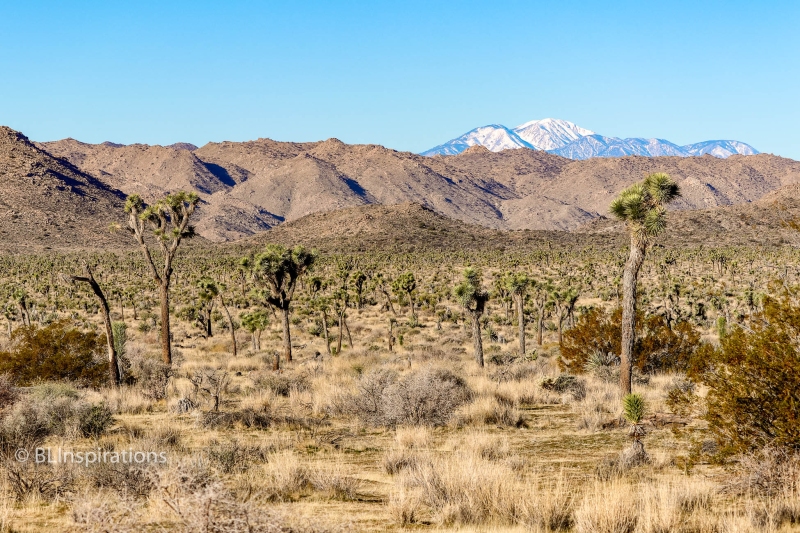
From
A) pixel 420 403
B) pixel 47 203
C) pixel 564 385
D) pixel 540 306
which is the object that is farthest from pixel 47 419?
pixel 47 203

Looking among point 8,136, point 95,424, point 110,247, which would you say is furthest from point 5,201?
point 95,424

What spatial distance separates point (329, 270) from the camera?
78625mm

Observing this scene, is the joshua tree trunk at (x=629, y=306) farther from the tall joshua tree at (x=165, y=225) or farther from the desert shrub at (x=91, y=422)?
the tall joshua tree at (x=165, y=225)

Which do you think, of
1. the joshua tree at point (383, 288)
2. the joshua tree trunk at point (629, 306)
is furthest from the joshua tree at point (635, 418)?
the joshua tree at point (383, 288)

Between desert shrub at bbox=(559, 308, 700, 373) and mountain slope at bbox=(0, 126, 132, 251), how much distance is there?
8954 centimetres

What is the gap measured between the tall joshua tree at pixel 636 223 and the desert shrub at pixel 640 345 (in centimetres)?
550

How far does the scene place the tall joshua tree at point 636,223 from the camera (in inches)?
625

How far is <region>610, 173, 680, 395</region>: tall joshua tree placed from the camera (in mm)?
15867

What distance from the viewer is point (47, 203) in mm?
125875

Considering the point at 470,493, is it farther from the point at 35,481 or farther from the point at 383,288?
the point at 383,288

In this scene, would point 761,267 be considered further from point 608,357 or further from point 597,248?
point 608,357

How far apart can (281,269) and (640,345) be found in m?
14.1

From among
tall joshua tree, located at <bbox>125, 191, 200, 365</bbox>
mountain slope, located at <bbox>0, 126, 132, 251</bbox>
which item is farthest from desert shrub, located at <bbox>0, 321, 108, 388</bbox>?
mountain slope, located at <bbox>0, 126, 132, 251</bbox>

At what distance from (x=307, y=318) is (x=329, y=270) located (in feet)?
90.5
